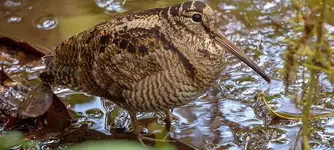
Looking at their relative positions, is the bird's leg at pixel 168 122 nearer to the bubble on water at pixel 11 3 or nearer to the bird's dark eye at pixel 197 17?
the bird's dark eye at pixel 197 17

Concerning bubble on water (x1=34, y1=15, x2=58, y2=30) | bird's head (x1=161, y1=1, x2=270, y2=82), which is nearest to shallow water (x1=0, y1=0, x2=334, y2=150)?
bubble on water (x1=34, y1=15, x2=58, y2=30)

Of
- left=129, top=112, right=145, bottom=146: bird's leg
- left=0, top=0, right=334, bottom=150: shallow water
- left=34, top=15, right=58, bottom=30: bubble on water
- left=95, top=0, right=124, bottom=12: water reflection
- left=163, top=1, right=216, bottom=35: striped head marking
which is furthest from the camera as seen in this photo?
left=95, top=0, right=124, bottom=12: water reflection

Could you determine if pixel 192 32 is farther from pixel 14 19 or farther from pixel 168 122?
pixel 14 19

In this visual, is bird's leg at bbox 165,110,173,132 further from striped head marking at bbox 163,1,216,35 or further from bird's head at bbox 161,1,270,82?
striped head marking at bbox 163,1,216,35

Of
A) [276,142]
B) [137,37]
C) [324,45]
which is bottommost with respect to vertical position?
[276,142]

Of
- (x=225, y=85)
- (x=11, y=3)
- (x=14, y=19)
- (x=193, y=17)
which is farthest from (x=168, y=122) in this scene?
(x=11, y=3)

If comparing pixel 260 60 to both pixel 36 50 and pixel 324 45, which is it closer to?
pixel 36 50

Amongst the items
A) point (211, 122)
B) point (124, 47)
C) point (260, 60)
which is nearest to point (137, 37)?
point (124, 47)
